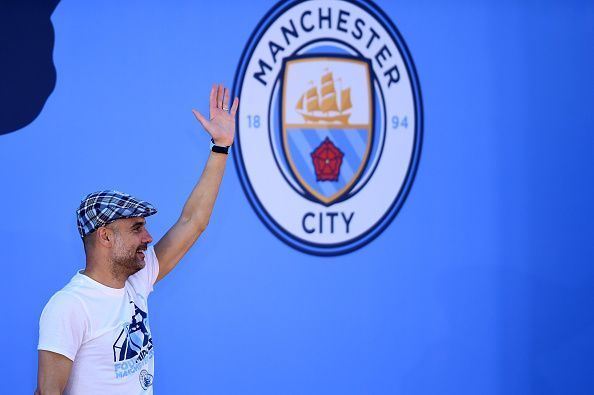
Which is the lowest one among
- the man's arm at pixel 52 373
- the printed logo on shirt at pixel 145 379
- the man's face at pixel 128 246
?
the printed logo on shirt at pixel 145 379

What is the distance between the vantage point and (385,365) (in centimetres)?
383

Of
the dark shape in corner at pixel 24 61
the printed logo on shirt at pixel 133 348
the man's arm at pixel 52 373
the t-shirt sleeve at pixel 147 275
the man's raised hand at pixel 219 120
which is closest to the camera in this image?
the man's arm at pixel 52 373

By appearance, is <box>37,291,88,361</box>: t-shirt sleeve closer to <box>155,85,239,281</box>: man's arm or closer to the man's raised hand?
<box>155,85,239,281</box>: man's arm

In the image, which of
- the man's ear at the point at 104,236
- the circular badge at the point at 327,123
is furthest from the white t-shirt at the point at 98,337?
the circular badge at the point at 327,123

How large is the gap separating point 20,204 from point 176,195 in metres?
0.60

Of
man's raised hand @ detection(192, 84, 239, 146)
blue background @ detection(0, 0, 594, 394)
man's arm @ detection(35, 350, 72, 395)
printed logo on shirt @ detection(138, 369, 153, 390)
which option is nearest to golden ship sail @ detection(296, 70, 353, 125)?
blue background @ detection(0, 0, 594, 394)

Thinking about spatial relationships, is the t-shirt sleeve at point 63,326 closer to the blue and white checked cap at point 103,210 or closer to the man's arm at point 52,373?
the man's arm at point 52,373

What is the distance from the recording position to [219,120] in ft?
9.83

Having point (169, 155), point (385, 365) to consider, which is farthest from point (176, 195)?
point (385, 365)

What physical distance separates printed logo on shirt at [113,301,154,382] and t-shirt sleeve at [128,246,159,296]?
12cm

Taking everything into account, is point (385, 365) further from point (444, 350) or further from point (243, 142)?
point (243, 142)

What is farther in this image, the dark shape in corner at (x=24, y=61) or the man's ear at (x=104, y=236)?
the dark shape in corner at (x=24, y=61)

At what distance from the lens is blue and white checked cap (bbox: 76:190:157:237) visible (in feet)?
8.68

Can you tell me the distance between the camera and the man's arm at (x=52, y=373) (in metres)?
2.42
